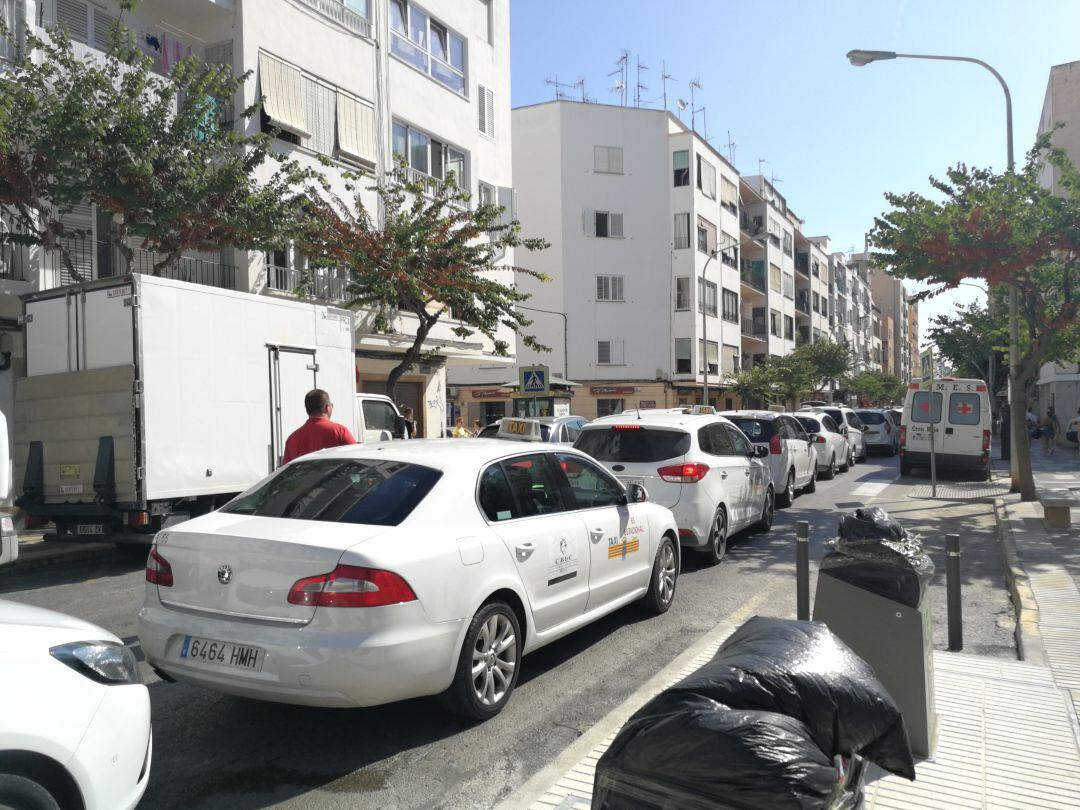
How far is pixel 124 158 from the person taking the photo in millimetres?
11430

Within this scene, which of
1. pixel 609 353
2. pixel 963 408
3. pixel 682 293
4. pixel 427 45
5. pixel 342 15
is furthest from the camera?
pixel 682 293

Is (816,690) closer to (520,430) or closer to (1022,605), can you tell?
(520,430)

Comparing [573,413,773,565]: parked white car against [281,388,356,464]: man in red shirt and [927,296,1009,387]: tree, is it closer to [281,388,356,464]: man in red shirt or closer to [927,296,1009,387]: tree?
[281,388,356,464]: man in red shirt

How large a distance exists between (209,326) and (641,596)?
587cm

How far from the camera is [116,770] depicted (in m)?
2.82

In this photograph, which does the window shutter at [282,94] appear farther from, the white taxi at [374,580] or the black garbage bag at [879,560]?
the black garbage bag at [879,560]

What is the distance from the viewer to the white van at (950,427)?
18.8 metres

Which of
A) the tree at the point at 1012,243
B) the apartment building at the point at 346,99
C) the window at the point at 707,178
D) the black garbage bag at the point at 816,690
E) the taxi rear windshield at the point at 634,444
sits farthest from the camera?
the window at the point at 707,178

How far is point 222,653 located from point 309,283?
43.4ft

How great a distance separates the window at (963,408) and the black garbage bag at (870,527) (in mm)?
16363

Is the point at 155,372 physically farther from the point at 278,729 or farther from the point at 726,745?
the point at 726,745

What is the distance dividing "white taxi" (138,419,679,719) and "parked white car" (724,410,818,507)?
8523 millimetres

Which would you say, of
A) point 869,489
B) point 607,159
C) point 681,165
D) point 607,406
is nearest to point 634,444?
point 869,489

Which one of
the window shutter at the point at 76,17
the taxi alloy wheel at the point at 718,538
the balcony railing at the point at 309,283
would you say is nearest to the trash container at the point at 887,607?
the taxi alloy wheel at the point at 718,538
